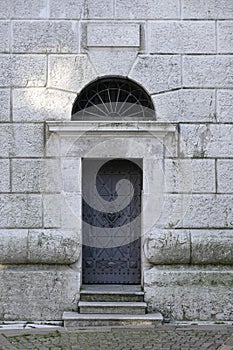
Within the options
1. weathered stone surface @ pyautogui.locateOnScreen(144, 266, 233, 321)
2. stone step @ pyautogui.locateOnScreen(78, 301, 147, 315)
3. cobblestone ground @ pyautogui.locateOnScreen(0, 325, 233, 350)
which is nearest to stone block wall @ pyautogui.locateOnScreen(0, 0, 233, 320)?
weathered stone surface @ pyautogui.locateOnScreen(144, 266, 233, 321)

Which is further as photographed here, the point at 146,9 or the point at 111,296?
the point at 146,9

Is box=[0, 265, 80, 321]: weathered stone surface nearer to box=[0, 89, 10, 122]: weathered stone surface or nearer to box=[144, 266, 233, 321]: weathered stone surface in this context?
box=[144, 266, 233, 321]: weathered stone surface

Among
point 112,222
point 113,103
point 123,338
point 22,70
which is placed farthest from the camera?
point 112,222

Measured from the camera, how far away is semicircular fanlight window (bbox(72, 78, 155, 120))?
9.59 m

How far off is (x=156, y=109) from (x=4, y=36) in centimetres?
260

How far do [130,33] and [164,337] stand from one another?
4.54 meters

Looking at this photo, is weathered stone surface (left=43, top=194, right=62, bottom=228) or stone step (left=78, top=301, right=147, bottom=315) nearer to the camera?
stone step (left=78, top=301, right=147, bottom=315)

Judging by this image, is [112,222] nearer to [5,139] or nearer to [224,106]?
[5,139]

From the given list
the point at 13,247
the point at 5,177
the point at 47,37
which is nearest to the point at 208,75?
the point at 47,37

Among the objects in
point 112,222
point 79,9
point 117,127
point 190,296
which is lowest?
point 190,296

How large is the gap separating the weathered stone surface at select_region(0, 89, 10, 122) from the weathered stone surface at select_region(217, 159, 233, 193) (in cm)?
332

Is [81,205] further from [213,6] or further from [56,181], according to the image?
[213,6]

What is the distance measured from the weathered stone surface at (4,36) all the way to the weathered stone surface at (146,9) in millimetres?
1714

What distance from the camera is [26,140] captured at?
927 cm
